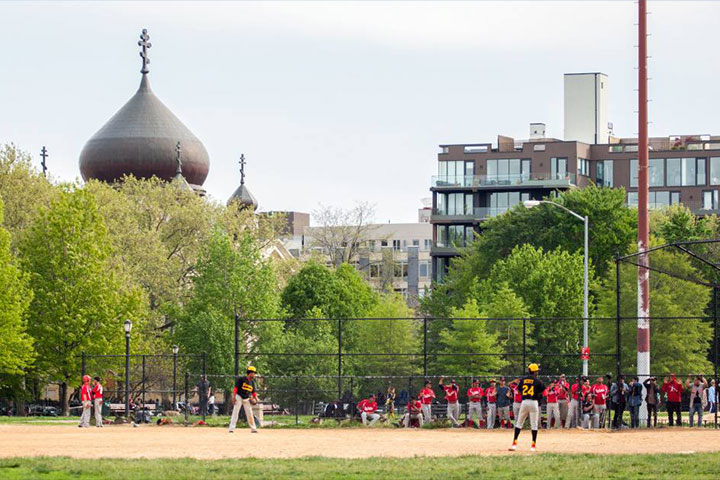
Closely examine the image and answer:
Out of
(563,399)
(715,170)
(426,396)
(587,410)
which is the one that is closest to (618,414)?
(587,410)

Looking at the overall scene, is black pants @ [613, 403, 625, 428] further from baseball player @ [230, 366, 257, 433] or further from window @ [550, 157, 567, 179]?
window @ [550, 157, 567, 179]

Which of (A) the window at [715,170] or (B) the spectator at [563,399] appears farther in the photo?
(A) the window at [715,170]

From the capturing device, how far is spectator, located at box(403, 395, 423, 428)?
43.6 metres

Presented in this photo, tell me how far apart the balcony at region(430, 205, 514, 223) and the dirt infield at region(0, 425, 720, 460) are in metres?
73.8

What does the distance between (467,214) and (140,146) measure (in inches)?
1099

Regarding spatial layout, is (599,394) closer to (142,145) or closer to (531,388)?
(531,388)

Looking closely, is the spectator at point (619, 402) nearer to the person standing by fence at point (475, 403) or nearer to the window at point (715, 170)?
the person standing by fence at point (475, 403)

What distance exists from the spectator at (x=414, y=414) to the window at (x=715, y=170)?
79089 millimetres

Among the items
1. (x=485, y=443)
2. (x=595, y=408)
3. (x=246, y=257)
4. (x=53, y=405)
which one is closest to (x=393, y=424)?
(x=595, y=408)

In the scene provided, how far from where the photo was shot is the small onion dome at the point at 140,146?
105562 millimetres

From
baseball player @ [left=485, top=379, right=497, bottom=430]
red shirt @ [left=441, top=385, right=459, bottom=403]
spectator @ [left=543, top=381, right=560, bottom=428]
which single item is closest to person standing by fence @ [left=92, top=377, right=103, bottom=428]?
red shirt @ [left=441, top=385, right=459, bottom=403]

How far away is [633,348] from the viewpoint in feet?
221

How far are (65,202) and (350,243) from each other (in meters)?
63.3

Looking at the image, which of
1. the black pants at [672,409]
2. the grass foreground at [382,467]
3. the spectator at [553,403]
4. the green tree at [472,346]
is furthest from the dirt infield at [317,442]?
the green tree at [472,346]
